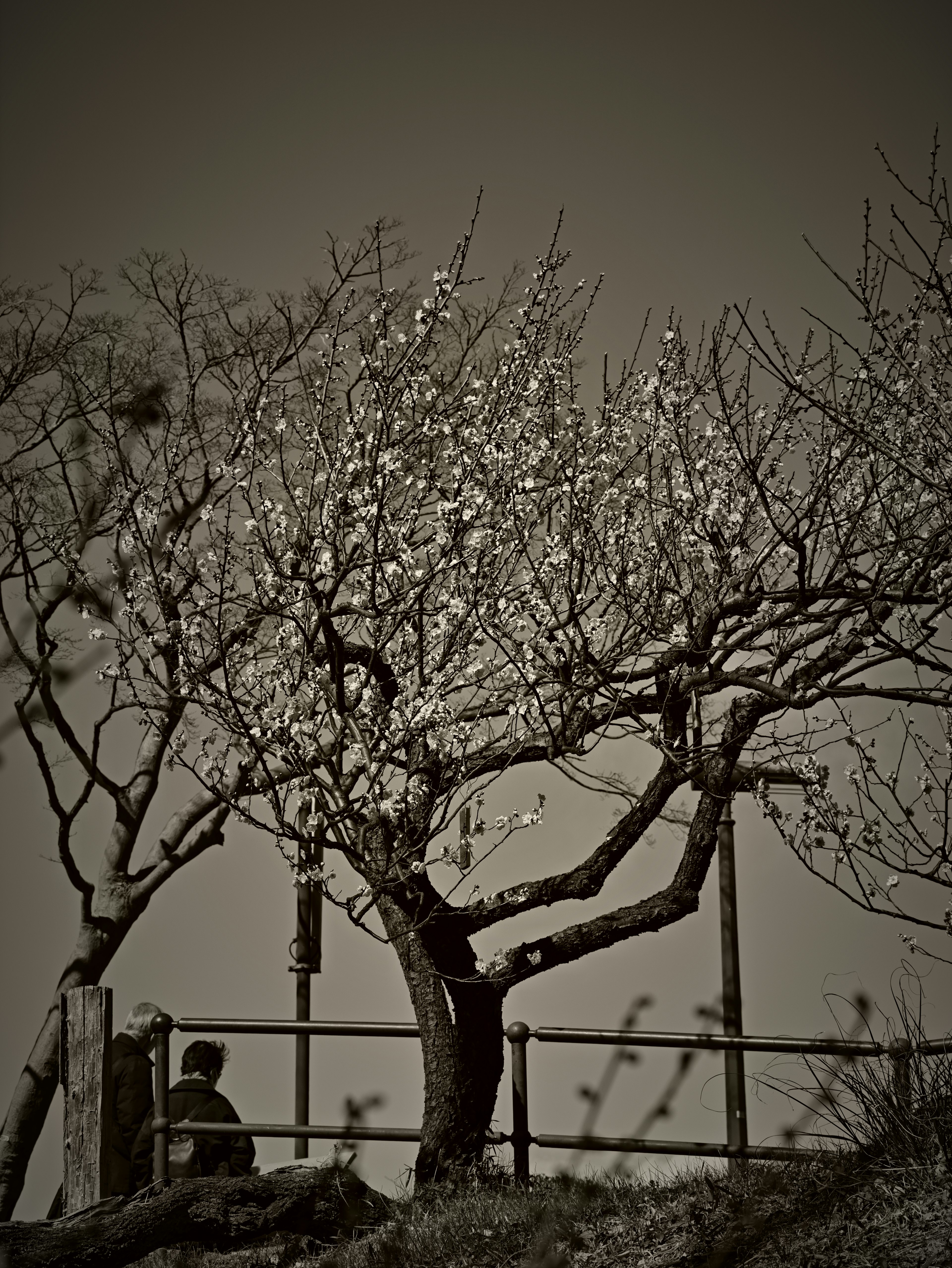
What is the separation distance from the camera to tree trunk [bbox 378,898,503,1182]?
19.6 feet

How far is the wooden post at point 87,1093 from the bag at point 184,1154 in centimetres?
53

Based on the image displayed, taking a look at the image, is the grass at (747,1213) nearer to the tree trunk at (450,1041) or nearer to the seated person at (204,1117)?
the tree trunk at (450,1041)

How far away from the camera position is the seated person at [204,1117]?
660cm

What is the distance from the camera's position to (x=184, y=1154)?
6641 millimetres

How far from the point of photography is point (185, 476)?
966 centimetres

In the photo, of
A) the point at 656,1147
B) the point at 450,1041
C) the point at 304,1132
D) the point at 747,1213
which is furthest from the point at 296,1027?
the point at 747,1213

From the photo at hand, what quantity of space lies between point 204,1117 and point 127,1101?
464mm

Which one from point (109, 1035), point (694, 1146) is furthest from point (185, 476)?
point (694, 1146)

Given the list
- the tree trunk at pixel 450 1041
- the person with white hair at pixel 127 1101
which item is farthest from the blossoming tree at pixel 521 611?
the person with white hair at pixel 127 1101

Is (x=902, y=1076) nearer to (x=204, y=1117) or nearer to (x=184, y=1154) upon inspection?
(x=204, y=1117)

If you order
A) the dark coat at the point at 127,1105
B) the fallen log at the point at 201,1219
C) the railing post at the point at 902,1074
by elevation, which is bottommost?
the fallen log at the point at 201,1219

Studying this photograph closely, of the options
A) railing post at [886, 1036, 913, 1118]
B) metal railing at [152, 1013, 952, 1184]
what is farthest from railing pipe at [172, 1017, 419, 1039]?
railing post at [886, 1036, 913, 1118]

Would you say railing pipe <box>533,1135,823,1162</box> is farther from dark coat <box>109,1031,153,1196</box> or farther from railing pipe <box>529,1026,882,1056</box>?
dark coat <box>109,1031,153,1196</box>

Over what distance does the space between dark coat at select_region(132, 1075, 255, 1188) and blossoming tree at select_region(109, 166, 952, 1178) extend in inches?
55.7
